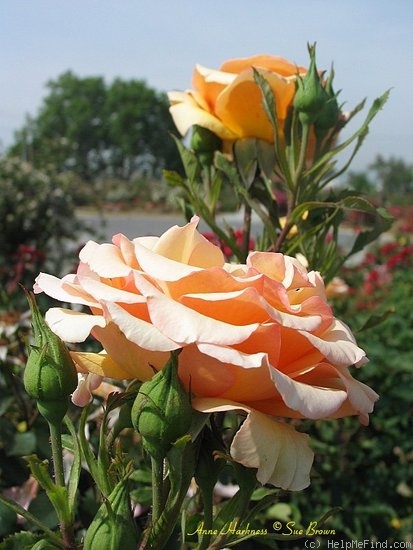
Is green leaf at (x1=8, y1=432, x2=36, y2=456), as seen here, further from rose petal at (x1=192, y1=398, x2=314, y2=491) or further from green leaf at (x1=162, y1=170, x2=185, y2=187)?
rose petal at (x1=192, y1=398, x2=314, y2=491)

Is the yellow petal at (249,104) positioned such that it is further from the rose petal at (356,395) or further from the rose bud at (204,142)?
the rose petal at (356,395)

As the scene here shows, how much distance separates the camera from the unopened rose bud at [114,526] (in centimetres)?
43

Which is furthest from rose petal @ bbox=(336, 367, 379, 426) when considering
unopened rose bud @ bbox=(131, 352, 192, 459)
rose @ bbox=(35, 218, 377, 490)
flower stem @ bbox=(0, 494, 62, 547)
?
flower stem @ bbox=(0, 494, 62, 547)

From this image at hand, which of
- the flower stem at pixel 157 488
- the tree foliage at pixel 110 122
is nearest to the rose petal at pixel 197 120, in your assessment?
the flower stem at pixel 157 488

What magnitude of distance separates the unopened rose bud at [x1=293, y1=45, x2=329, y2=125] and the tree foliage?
3256cm

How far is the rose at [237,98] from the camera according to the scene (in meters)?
0.78

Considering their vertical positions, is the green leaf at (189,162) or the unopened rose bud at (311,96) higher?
the unopened rose bud at (311,96)

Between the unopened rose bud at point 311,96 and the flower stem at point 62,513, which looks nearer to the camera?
the flower stem at point 62,513

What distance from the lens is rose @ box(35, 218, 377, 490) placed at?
0.42 metres

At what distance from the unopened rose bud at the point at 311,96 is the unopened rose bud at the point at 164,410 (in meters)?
0.39

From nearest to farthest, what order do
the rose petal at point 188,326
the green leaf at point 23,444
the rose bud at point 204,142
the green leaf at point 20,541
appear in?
the rose petal at point 188,326 < the green leaf at point 20,541 < the rose bud at point 204,142 < the green leaf at point 23,444

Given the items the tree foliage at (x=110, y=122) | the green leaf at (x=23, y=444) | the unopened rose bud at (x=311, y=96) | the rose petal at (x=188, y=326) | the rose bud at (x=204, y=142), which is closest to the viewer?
the rose petal at (x=188, y=326)

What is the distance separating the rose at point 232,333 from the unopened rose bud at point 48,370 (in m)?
0.01

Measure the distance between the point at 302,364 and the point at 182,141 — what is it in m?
0.49
